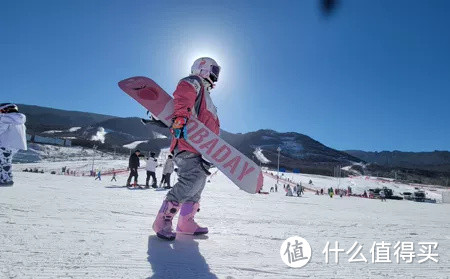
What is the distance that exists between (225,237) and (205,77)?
1.80m

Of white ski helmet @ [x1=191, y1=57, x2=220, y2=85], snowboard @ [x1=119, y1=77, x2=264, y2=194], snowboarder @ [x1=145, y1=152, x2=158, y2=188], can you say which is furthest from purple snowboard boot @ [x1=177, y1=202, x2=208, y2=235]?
snowboarder @ [x1=145, y1=152, x2=158, y2=188]

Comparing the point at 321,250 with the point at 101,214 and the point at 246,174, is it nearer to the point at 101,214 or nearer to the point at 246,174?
the point at 246,174

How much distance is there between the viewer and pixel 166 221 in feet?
8.50

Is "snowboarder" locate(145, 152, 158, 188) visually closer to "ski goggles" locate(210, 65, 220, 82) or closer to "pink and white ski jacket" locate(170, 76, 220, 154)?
"ski goggles" locate(210, 65, 220, 82)

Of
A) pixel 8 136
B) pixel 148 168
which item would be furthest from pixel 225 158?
pixel 148 168

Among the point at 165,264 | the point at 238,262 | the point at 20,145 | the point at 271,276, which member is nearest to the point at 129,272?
the point at 165,264

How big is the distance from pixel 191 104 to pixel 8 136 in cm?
501

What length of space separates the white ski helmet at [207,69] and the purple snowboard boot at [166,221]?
1.51 m

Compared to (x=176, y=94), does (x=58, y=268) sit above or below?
below

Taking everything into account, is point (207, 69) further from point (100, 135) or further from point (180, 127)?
point (100, 135)

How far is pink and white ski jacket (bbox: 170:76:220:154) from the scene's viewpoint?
284 cm

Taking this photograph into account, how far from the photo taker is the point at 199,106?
317 cm

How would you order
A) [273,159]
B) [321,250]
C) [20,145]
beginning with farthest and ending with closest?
[273,159] < [20,145] < [321,250]

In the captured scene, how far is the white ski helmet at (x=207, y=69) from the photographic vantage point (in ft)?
11.0
